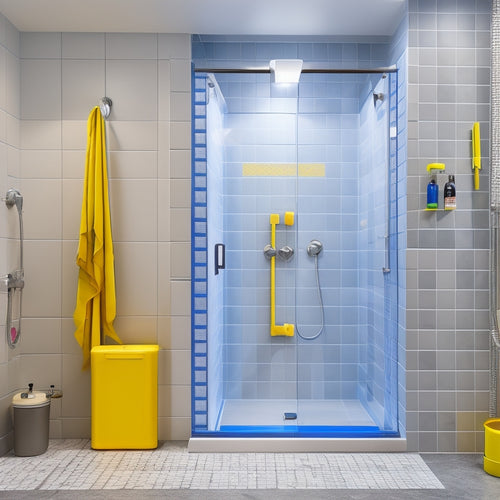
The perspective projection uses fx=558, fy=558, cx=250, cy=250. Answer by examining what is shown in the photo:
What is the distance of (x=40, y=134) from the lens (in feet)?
11.1

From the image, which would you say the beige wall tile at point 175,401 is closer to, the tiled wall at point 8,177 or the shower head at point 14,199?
the tiled wall at point 8,177

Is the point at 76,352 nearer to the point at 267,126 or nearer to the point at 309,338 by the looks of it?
the point at 309,338

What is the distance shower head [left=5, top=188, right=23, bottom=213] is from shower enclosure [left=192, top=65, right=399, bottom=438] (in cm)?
106

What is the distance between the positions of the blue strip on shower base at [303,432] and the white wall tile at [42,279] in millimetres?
1180

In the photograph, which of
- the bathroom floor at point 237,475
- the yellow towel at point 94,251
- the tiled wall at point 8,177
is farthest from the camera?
the yellow towel at point 94,251

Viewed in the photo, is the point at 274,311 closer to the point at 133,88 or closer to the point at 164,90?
the point at 164,90

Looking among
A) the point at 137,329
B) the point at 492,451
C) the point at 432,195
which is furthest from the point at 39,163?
the point at 492,451

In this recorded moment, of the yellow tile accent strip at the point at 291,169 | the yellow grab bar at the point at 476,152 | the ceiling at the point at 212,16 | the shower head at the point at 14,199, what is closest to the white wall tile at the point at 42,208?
the shower head at the point at 14,199

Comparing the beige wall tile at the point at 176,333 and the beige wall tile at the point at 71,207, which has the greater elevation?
the beige wall tile at the point at 71,207

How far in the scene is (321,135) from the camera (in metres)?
3.19

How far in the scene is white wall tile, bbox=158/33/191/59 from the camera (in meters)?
3.39

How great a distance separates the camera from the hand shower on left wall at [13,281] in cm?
318

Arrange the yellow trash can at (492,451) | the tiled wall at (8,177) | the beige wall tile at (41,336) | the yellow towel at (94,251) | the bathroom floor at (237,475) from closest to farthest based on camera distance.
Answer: the bathroom floor at (237,475), the yellow trash can at (492,451), the tiled wall at (8,177), the yellow towel at (94,251), the beige wall tile at (41,336)

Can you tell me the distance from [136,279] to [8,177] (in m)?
0.94
